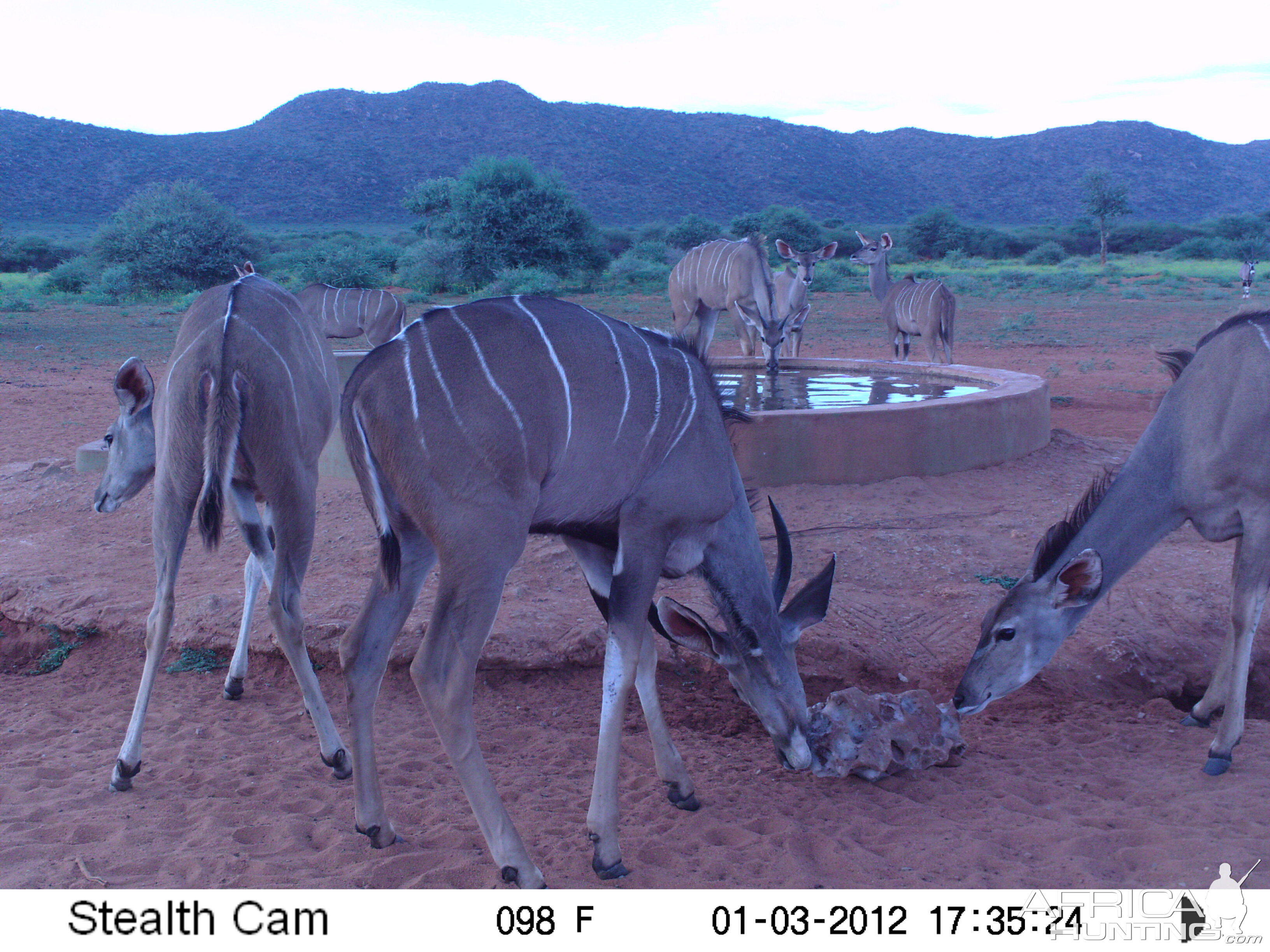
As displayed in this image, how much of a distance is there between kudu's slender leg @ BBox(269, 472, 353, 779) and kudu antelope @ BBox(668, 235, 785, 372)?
25.8 feet

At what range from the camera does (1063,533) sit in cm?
434

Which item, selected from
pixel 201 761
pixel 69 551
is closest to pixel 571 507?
pixel 201 761

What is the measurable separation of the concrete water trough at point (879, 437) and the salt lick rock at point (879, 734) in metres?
2.38

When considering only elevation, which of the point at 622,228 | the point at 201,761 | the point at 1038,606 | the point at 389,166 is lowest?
the point at 201,761

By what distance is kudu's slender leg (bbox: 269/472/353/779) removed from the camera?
3908mm

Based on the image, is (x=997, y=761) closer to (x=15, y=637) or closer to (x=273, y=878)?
(x=273, y=878)

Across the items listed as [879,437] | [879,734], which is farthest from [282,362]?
[879,437]

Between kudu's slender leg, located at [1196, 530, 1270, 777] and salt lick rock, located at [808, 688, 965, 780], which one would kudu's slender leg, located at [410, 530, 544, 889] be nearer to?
salt lick rock, located at [808, 688, 965, 780]

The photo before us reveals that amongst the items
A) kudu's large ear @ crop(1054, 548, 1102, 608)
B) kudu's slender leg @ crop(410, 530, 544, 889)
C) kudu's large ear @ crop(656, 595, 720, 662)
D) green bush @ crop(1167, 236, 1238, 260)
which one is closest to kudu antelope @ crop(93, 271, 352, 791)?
kudu's slender leg @ crop(410, 530, 544, 889)

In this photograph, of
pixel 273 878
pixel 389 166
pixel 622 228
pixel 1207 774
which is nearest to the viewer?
pixel 273 878

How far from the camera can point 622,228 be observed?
181 ft

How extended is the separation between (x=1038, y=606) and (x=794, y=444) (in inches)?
117

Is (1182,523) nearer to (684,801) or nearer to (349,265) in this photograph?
(684,801)

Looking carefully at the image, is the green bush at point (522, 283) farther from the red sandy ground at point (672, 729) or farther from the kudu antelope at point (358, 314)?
the red sandy ground at point (672, 729)
